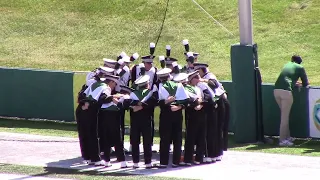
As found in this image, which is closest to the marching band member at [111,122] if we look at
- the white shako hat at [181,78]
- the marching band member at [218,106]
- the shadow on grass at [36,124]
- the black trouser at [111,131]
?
the black trouser at [111,131]

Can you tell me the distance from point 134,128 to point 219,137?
1.66 metres

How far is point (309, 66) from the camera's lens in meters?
27.6

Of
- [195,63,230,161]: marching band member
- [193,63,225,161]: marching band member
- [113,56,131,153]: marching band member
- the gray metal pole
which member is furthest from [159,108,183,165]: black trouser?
the gray metal pole

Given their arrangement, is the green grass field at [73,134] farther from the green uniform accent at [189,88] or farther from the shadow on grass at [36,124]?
the green uniform accent at [189,88]

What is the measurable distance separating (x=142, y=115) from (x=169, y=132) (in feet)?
1.80

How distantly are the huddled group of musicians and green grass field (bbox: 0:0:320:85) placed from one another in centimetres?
1222

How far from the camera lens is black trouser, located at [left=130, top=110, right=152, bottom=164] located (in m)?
15.2

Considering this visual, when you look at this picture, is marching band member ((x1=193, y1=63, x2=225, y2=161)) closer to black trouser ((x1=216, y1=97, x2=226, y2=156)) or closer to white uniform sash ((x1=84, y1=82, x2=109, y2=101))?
black trouser ((x1=216, y1=97, x2=226, y2=156))

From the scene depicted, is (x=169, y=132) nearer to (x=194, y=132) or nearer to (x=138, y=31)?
(x=194, y=132)

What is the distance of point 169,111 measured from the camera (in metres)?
15.0

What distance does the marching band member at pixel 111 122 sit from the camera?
599 inches

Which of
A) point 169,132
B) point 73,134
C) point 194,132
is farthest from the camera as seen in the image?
point 73,134

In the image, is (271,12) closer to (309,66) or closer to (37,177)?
(309,66)

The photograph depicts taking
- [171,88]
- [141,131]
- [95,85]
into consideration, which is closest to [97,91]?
[95,85]
